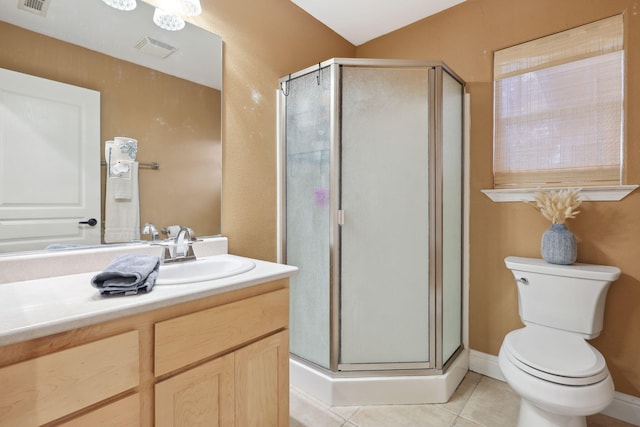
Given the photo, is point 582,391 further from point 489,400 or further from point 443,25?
point 443,25

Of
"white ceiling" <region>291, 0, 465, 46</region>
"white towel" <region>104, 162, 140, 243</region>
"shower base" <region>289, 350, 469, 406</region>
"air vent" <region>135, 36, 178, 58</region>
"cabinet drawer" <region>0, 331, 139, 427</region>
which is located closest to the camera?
"cabinet drawer" <region>0, 331, 139, 427</region>

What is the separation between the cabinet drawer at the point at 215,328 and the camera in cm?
95

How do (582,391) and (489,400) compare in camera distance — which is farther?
(489,400)

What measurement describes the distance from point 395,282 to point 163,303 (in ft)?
4.26

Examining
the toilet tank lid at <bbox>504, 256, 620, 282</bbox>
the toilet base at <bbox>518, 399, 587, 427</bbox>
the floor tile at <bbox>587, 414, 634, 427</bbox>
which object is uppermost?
the toilet tank lid at <bbox>504, 256, 620, 282</bbox>

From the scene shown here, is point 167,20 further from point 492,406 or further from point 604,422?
point 604,422

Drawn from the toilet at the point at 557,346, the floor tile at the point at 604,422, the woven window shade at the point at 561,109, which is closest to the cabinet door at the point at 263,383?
the toilet at the point at 557,346

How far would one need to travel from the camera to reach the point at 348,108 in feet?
5.87

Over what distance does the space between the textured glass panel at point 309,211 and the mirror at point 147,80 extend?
0.48 m

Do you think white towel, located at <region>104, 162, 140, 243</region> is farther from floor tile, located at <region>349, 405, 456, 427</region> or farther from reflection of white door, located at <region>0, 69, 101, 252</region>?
floor tile, located at <region>349, 405, 456, 427</region>

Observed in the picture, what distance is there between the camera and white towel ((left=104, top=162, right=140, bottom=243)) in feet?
4.50

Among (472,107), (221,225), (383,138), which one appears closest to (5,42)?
(221,225)

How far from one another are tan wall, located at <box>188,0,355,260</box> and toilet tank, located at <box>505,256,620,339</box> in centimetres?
156

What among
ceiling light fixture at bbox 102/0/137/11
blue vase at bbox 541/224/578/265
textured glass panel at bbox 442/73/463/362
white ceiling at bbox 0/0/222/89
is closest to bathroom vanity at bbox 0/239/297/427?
white ceiling at bbox 0/0/222/89
